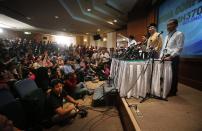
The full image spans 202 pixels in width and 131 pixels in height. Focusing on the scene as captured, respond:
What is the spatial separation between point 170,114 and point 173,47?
1328mm

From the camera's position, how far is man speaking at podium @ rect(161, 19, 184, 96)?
3182 mm

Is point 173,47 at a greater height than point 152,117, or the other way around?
point 173,47

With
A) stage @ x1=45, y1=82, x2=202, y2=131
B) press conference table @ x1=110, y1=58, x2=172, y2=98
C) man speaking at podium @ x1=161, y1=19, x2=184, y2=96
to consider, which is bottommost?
stage @ x1=45, y1=82, x2=202, y2=131

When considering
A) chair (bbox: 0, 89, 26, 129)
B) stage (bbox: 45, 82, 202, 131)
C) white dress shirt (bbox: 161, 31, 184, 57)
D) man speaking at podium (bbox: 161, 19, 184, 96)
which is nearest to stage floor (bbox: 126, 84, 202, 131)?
stage (bbox: 45, 82, 202, 131)

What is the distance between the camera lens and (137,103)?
10.2 feet

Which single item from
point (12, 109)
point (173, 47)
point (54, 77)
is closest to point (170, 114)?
point (173, 47)

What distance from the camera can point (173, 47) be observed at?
329cm

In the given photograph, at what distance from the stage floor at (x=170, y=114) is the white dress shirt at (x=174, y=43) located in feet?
2.85

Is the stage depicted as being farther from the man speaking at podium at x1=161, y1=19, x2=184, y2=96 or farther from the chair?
the chair

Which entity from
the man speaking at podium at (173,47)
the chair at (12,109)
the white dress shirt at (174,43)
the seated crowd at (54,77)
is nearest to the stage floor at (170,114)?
the man speaking at podium at (173,47)

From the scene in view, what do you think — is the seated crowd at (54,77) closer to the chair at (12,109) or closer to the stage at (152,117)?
the chair at (12,109)

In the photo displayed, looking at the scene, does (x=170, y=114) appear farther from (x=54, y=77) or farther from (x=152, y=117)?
(x=54, y=77)

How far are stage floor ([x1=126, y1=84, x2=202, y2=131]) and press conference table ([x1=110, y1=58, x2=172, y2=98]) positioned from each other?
0.18 meters

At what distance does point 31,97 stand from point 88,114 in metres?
1.47
